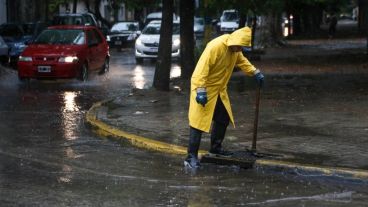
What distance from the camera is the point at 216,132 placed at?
29.3 feet

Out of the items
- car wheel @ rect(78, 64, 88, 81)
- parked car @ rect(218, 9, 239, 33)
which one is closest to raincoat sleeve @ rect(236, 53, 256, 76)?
car wheel @ rect(78, 64, 88, 81)

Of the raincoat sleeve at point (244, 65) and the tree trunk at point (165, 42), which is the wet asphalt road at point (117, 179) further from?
the tree trunk at point (165, 42)

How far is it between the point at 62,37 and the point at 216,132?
11555mm

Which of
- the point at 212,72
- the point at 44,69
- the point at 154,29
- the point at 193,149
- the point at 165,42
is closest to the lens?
the point at 212,72

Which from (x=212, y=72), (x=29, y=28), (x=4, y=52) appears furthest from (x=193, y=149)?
(x=29, y=28)

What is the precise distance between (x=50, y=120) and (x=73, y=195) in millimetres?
5536

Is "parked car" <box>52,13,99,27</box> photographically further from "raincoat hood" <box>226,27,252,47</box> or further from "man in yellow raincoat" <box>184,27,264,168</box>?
"raincoat hood" <box>226,27,252,47</box>

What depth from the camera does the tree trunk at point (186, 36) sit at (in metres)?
18.2

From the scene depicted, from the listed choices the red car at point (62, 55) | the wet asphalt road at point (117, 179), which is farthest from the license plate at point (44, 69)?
the wet asphalt road at point (117, 179)

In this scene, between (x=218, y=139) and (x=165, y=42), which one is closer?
(x=218, y=139)

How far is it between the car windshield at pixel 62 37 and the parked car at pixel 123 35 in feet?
52.8

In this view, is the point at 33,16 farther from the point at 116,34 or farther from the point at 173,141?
the point at 173,141

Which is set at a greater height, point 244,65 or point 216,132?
point 244,65

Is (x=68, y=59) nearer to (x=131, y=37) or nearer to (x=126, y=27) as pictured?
(x=131, y=37)
